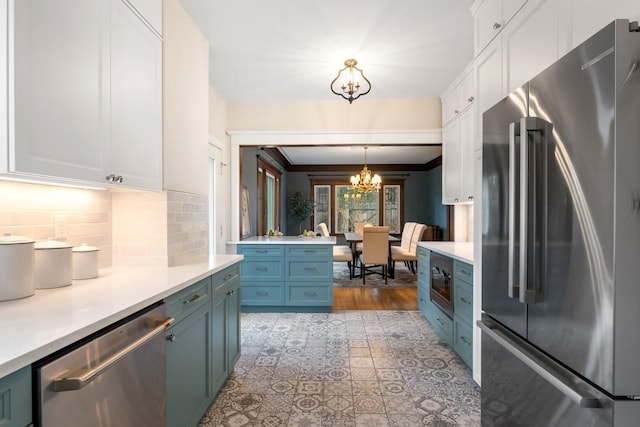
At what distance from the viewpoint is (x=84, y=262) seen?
1630mm

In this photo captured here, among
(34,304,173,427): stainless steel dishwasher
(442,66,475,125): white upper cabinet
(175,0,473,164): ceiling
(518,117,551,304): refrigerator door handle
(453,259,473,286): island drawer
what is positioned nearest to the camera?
(34,304,173,427): stainless steel dishwasher

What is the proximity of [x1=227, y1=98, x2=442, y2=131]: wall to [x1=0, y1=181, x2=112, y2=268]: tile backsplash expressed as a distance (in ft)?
7.88

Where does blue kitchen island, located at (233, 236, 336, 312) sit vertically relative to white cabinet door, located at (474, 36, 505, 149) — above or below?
below

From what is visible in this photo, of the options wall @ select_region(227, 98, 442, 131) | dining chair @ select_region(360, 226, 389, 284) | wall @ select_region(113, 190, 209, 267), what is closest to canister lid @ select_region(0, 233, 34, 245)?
wall @ select_region(113, 190, 209, 267)

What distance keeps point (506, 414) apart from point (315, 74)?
2.97 metres

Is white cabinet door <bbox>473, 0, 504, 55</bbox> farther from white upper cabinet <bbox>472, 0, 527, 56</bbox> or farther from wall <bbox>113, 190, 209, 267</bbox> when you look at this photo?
wall <bbox>113, 190, 209, 267</bbox>

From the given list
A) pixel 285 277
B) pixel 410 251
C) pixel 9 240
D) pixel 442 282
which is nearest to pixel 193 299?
pixel 9 240

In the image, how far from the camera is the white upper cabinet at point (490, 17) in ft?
6.15

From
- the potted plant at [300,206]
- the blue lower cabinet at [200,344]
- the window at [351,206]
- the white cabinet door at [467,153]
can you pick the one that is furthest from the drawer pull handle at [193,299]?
the window at [351,206]

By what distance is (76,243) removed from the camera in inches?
68.5

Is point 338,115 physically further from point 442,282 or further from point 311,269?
point 442,282

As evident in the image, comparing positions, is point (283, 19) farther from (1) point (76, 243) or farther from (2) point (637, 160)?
(2) point (637, 160)

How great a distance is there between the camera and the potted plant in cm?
902

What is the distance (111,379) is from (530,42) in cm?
225
